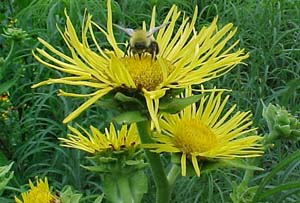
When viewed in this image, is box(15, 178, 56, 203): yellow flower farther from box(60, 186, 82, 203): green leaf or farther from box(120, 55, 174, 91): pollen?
box(120, 55, 174, 91): pollen

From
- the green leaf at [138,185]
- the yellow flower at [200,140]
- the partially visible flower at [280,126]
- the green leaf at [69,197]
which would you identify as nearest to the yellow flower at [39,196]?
the green leaf at [69,197]

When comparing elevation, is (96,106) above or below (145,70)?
below

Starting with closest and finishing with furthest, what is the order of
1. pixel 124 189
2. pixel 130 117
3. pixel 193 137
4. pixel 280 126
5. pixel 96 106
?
pixel 130 117, pixel 193 137, pixel 124 189, pixel 280 126, pixel 96 106

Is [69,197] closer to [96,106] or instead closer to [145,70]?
[145,70]

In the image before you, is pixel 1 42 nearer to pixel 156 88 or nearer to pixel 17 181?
pixel 17 181

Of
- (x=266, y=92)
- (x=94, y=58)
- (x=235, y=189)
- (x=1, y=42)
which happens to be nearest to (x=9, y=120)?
(x=1, y=42)

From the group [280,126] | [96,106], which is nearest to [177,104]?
[280,126]
